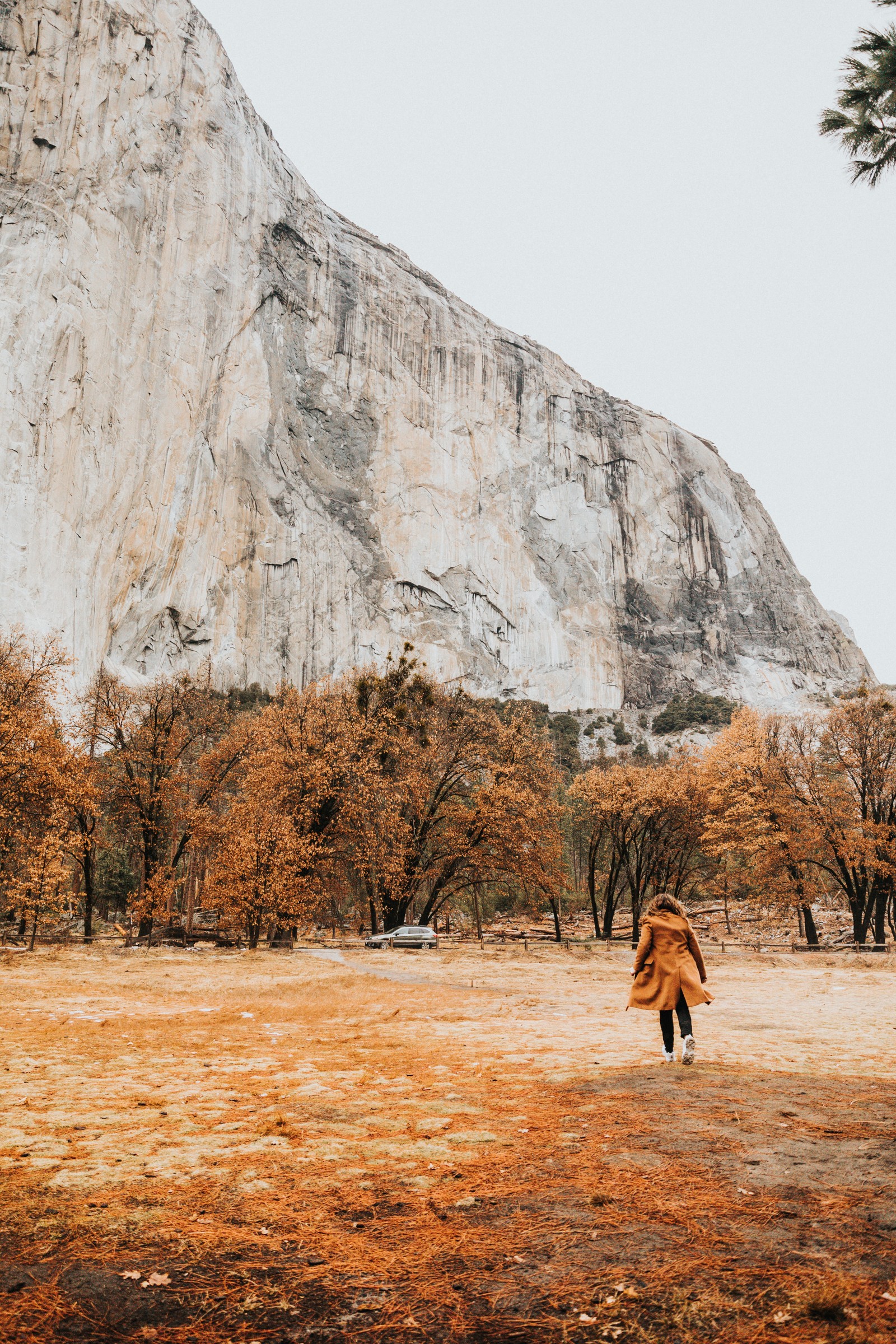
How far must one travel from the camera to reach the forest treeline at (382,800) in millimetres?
22375

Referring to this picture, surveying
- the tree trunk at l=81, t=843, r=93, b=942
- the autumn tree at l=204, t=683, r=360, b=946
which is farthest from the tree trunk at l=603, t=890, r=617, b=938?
the tree trunk at l=81, t=843, r=93, b=942

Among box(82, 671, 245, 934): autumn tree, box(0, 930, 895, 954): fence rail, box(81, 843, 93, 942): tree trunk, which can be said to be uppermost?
box(82, 671, 245, 934): autumn tree

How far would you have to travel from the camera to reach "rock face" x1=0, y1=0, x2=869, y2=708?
62406mm

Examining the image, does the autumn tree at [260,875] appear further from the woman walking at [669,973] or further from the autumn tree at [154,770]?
the woman walking at [669,973]

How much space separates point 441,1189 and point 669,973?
158 inches

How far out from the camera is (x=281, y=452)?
88.8 metres

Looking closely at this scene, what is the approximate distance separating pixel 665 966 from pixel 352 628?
86705 mm

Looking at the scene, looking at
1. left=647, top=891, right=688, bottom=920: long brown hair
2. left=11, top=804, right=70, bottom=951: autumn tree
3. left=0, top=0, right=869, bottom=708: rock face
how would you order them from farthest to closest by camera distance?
left=0, top=0, right=869, bottom=708: rock face, left=11, top=804, right=70, bottom=951: autumn tree, left=647, top=891, right=688, bottom=920: long brown hair

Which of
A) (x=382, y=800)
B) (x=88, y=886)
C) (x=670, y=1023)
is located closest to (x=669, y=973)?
(x=670, y=1023)

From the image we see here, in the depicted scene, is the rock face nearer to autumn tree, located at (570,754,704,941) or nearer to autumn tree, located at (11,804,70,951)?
autumn tree, located at (11,804,70,951)

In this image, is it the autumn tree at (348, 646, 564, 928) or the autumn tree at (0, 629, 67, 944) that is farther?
the autumn tree at (348, 646, 564, 928)

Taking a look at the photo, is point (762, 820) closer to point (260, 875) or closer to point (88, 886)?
point (260, 875)

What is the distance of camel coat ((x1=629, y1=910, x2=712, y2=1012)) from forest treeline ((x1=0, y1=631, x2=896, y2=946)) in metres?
16.3

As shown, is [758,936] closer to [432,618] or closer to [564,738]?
[564,738]
